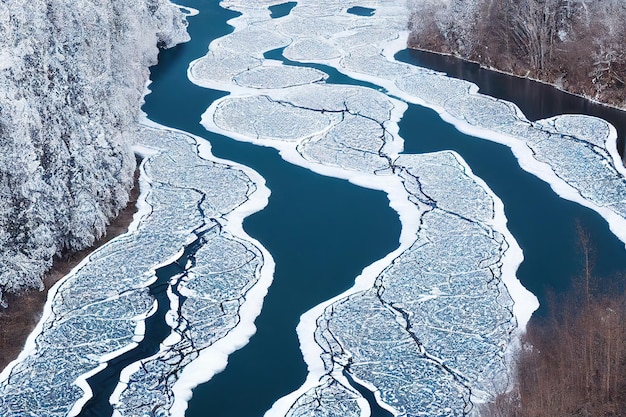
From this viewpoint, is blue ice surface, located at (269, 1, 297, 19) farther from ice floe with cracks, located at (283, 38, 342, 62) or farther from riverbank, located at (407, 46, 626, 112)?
riverbank, located at (407, 46, 626, 112)

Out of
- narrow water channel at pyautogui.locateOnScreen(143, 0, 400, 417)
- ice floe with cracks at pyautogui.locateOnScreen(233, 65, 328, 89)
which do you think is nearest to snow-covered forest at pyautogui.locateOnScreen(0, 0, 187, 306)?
narrow water channel at pyautogui.locateOnScreen(143, 0, 400, 417)

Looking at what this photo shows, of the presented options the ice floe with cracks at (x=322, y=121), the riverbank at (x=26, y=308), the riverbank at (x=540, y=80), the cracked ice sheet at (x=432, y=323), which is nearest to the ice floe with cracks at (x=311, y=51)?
the riverbank at (x=540, y=80)

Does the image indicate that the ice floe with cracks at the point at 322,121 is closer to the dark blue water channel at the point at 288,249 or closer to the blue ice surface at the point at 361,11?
the dark blue water channel at the point at 288,249

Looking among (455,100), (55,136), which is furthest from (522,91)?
(55,136)

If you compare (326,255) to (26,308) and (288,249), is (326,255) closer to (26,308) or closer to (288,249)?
(288,249)

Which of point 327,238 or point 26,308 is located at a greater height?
point 327,238

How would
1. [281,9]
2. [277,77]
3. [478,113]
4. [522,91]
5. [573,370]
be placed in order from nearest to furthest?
1. [573,370]
2. [478,113]
3. [522,91]
4. [277,77]
5. [281,9]
